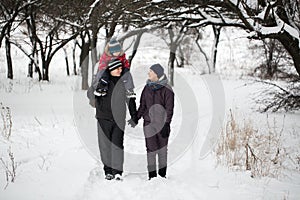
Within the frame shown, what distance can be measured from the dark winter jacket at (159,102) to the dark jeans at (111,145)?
1.68ft

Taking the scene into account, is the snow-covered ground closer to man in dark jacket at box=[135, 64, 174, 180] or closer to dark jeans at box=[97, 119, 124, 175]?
dark jeans at box=[97, 119, 124, 175]

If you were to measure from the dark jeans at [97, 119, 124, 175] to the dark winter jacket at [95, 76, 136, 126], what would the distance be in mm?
94

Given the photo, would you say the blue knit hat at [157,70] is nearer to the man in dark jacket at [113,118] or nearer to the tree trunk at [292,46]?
the man in dark jacket at [113,118]

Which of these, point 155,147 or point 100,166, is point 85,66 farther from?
point 155,147

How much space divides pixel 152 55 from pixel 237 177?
2803 cm

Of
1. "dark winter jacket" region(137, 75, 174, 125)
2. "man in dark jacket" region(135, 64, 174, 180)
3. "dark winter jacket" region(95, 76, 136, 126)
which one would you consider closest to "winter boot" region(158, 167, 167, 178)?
"man in dark jacket" region(135, 64, 174, 180)

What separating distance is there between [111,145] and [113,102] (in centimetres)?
64

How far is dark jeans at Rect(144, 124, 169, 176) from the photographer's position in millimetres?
4422

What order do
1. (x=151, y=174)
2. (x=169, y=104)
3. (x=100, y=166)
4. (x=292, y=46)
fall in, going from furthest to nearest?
(x=292, y=46) < (x=100, y=166) < (x=151, y=174) < (x=169, y=104)

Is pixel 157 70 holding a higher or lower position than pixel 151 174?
higher

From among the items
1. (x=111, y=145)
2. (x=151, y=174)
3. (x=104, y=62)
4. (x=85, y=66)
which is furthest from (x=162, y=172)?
(x=85, y=66)

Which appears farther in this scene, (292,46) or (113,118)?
(292,46)

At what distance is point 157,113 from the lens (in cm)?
437

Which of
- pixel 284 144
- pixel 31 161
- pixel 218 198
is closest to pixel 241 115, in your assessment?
pixel 284 144
